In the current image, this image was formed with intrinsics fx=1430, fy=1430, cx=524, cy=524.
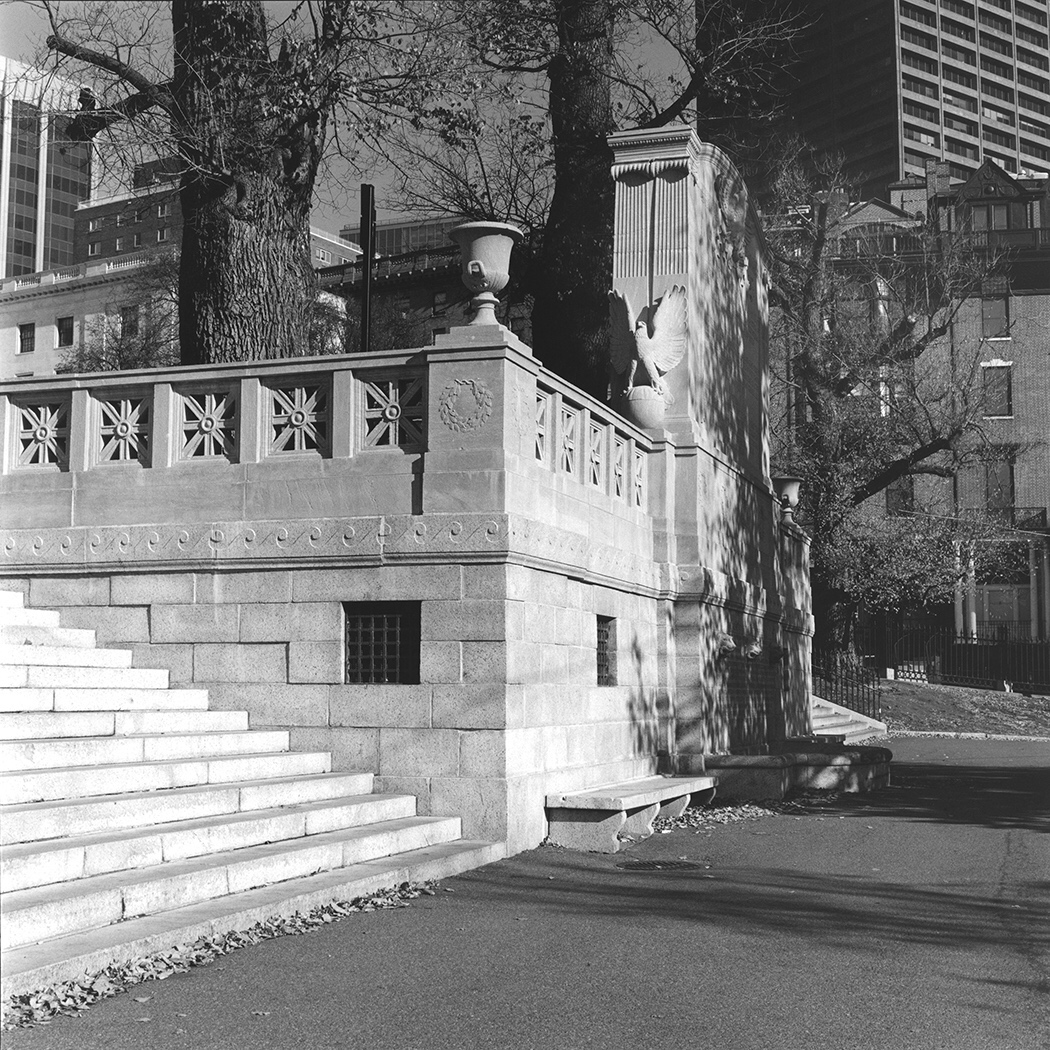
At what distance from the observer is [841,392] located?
120ft

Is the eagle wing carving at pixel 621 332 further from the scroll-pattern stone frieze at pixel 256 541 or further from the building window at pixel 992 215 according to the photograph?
the building window at pixel 992 215

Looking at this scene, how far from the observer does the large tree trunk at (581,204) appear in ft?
70.4

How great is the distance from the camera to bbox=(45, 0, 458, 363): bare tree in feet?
51.0

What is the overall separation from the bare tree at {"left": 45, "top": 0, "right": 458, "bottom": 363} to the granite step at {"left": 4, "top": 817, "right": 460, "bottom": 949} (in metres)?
7.08

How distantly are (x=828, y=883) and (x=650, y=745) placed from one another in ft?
18.3

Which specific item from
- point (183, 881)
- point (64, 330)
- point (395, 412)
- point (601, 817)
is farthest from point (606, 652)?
point (64, 330)

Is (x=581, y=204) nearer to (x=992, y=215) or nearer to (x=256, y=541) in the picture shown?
(x=256, y=541)

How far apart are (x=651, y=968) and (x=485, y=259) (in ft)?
22.0

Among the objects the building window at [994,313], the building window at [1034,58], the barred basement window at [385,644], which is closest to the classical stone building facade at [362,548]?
the barred basement window at [385,644]

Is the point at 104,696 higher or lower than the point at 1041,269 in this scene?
lower

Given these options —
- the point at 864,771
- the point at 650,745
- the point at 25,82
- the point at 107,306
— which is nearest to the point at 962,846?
the point at 650,745

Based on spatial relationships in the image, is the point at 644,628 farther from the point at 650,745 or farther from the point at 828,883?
the point at 828,883

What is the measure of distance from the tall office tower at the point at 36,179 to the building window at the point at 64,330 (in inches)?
166

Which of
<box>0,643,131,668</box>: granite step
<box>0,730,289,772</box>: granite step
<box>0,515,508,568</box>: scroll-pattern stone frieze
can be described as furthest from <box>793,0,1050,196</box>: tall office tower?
<box>0,730,289,772</box>: granite step
